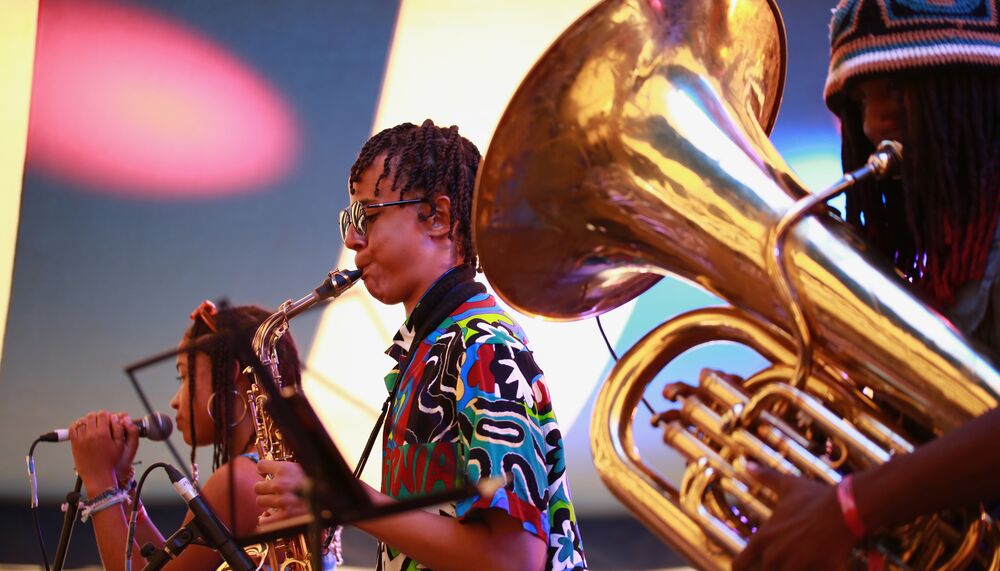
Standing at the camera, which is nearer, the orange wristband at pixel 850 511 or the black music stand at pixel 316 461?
the orange wristband at pixel 850 511

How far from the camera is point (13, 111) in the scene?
430 centimetres

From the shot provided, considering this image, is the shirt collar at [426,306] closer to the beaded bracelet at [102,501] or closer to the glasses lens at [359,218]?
the glasses lens at [359,218]

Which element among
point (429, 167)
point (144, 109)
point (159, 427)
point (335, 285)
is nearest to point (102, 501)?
point (159, 427)

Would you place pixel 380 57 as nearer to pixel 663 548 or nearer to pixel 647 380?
pixel 663 548

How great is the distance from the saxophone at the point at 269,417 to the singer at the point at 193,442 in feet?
0.18

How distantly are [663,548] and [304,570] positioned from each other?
6.68 ft

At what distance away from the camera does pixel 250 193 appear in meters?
4.18

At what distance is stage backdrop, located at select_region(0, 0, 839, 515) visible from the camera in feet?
13.5

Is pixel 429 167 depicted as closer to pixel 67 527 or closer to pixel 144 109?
pixel 67 527

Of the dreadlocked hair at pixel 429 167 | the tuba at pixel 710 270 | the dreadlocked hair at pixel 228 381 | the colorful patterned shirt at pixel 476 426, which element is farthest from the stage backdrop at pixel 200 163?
the tuba at pixel 710 270

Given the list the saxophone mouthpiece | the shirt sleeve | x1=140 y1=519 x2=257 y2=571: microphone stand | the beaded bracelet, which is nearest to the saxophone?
the saxophone mouthpiece

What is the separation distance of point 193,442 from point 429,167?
0.95m

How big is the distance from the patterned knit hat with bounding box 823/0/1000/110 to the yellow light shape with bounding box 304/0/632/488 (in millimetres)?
2860

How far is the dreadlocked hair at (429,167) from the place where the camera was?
1.80 metres
